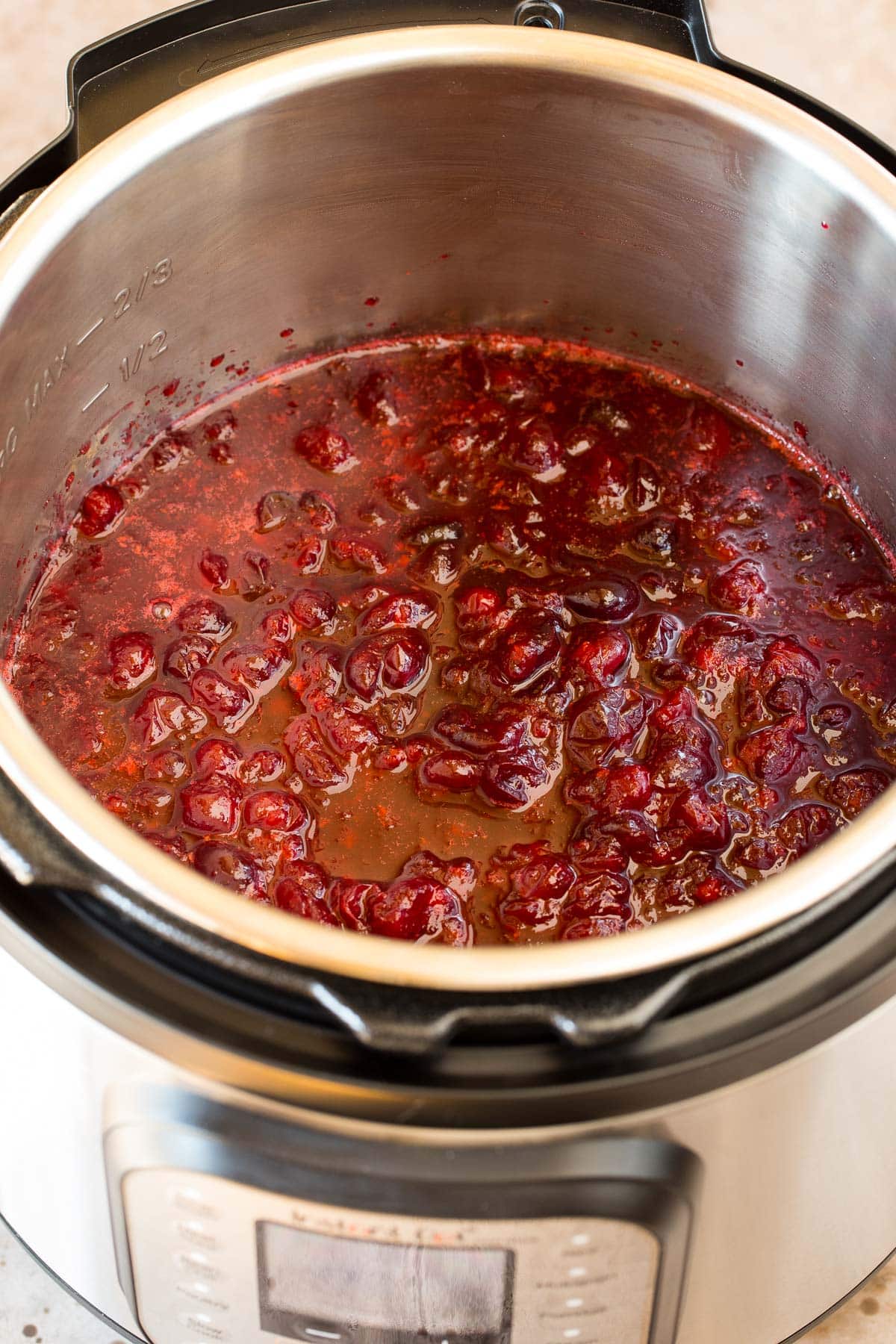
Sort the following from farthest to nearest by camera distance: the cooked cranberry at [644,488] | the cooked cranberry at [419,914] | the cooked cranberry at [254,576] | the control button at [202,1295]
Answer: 1. the cooked cranberry at [644,488]
2. the cooked cranberry at [254,576]
3. the cooked cranberry at [419,914]
4. the control button at [202,1295]

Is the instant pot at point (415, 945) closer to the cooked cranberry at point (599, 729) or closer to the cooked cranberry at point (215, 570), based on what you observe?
the cooked cranberry at point (215, 570)

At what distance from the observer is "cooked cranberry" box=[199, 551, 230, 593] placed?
5.89ft

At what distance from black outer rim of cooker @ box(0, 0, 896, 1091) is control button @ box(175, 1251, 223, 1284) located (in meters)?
0.27

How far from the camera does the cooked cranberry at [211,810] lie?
155cm

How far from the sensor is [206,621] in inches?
68.5

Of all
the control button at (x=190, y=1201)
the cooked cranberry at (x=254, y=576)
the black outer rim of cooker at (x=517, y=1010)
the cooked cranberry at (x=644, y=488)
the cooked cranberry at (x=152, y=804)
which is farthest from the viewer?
the cooked cranberry at (x=644, y=488)

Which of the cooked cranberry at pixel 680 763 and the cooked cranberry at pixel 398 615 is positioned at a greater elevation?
the cooked cranberry at pixel 398 615

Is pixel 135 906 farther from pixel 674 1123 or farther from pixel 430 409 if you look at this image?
pixel 430 409

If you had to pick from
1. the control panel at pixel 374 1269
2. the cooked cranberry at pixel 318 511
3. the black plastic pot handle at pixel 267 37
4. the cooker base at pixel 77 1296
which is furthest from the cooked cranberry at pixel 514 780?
the black plastic pot handle at pixel 267 37

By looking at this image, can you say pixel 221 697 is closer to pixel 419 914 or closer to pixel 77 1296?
pixel 419 914

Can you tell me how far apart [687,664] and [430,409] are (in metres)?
0.57

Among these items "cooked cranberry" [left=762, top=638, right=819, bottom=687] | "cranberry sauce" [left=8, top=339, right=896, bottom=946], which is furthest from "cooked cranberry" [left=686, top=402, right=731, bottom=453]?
"cooked cranberry" [left=762, top=638, right=819, bottom=687]

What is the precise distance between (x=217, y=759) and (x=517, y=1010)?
2.23ft

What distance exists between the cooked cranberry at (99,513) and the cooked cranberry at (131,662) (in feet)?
0.72
